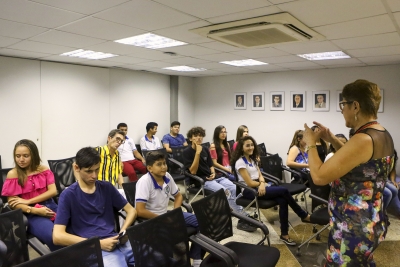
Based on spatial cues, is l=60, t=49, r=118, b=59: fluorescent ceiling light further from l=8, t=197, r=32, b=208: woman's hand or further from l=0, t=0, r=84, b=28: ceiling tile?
l=8, t=197, r=32, b=208: woman's hand

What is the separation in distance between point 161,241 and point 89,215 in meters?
0.59

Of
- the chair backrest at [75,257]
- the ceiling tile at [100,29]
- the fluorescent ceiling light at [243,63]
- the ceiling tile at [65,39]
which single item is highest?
the fluorescent ceiling light at [243,63]

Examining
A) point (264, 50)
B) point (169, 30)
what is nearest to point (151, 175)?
point (169, 30)

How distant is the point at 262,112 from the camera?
716 cm

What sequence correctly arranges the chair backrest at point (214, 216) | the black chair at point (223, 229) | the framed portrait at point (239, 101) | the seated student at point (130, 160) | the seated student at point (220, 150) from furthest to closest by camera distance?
the framed portrait at point (239, 101) < the seated student at point (130, 160) < the seated student at point (220, 150) < the chair backrest at point (214, 216) < the black chair at point (223, 229)

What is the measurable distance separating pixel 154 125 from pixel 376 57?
4.27 m

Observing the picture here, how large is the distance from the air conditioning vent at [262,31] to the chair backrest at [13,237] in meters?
2.31

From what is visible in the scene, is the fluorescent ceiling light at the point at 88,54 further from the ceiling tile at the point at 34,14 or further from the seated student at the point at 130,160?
the ceiling tile at the point at 34,14

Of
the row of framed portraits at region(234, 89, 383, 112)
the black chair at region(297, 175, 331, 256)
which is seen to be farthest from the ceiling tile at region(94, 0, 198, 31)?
the row of framed portraits at region(234, 89, 383, 112)

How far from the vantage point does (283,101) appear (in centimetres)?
681

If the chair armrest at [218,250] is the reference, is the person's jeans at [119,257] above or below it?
below

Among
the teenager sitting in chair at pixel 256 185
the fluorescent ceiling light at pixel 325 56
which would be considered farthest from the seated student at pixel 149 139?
the fluorescent ceiling light at pixel 325 56

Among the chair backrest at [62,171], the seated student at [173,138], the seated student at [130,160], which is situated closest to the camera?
the chair backrest at [62,171]

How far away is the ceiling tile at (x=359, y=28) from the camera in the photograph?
2818mm
